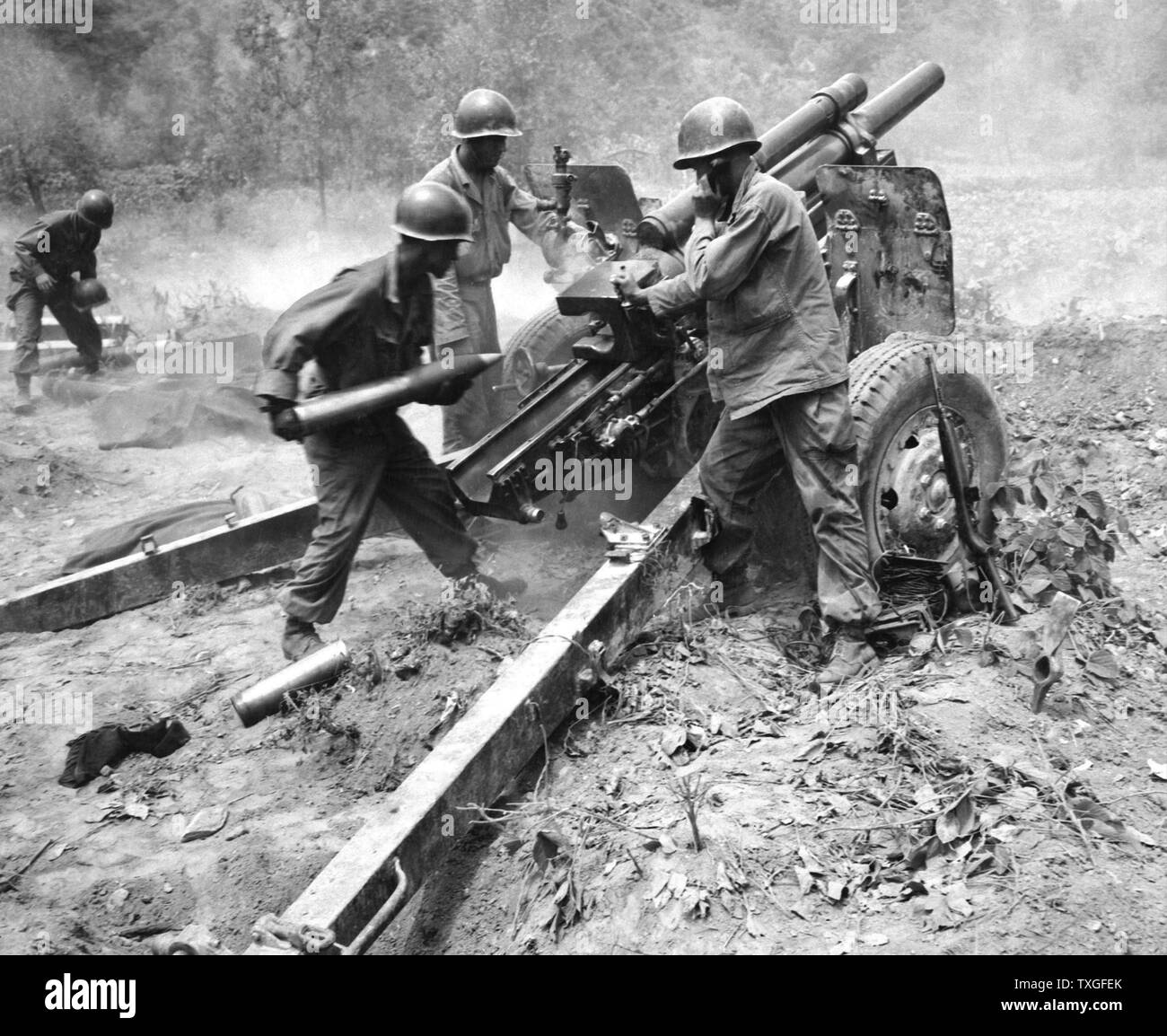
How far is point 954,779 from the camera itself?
3074 millimetres

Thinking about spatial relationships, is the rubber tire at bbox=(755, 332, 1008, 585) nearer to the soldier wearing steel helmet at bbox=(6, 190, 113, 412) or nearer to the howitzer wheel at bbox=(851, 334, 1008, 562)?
the howitzer wheel at bbox=(851, 334, 1008, 562)

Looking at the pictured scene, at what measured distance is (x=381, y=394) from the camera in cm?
424

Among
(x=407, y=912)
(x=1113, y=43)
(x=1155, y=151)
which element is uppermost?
(x=1113, y=43)

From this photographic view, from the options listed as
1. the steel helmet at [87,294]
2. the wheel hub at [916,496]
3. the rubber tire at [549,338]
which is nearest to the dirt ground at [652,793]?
the wheel hub at [916,496]

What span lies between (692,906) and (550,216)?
4.15 meters

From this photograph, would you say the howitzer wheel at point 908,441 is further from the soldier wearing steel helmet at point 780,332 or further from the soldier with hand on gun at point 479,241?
the soldier with hand on gun at point 479,241

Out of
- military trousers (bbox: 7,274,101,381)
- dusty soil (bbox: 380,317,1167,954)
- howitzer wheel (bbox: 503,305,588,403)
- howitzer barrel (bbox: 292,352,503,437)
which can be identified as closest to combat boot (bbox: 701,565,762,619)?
dusty soil (bbox: 380,317,1167,954)

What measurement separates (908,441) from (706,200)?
1.30 meters

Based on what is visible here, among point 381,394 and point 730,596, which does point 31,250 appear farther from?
point 730,596

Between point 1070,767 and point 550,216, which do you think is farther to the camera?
point 550,216

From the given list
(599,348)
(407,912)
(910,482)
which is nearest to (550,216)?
(599,348)

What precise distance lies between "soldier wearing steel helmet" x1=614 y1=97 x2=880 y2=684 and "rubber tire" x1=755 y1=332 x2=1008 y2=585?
283 millimetres
